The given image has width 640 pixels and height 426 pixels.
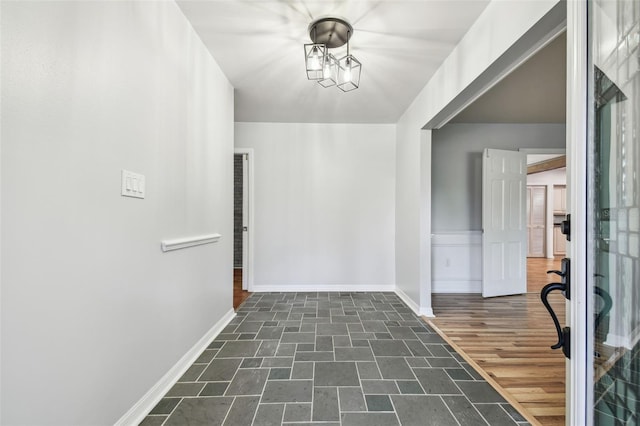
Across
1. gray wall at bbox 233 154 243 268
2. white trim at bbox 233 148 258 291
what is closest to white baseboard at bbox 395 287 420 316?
white trim at bbox 233 148 258 291

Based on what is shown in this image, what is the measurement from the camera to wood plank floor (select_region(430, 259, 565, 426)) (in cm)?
167

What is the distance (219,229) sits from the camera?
2.60 meters

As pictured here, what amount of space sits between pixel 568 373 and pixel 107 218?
1970 millimetres

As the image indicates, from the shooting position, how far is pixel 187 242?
6.37 ft

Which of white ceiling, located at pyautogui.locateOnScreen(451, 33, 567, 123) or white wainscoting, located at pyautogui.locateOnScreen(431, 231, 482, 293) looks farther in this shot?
white wainscoting, located at pyautogui.locateOnScreen(431, 231, 482, 293)

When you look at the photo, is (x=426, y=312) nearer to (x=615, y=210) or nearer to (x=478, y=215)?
(x=478, y=215)

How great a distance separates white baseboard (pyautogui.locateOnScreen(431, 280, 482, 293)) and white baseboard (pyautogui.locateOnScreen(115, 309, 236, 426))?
3012 mm

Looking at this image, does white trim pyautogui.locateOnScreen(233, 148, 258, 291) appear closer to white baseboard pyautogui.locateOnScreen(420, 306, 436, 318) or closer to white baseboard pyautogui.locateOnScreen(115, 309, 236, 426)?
white baseboard pyautogui.locateOnScreen(115, 309, 236, 426)

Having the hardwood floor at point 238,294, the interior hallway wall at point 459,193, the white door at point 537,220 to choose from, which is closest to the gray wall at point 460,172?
the interior hallway wall at point 459,193

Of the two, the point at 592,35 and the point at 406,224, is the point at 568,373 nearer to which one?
the point at 592,35

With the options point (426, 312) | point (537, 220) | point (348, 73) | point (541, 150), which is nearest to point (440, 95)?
point (348, 73)

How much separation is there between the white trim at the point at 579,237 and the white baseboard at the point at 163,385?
1920mm

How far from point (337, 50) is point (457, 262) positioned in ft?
10.6

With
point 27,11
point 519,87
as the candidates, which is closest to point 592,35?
point 27,11
